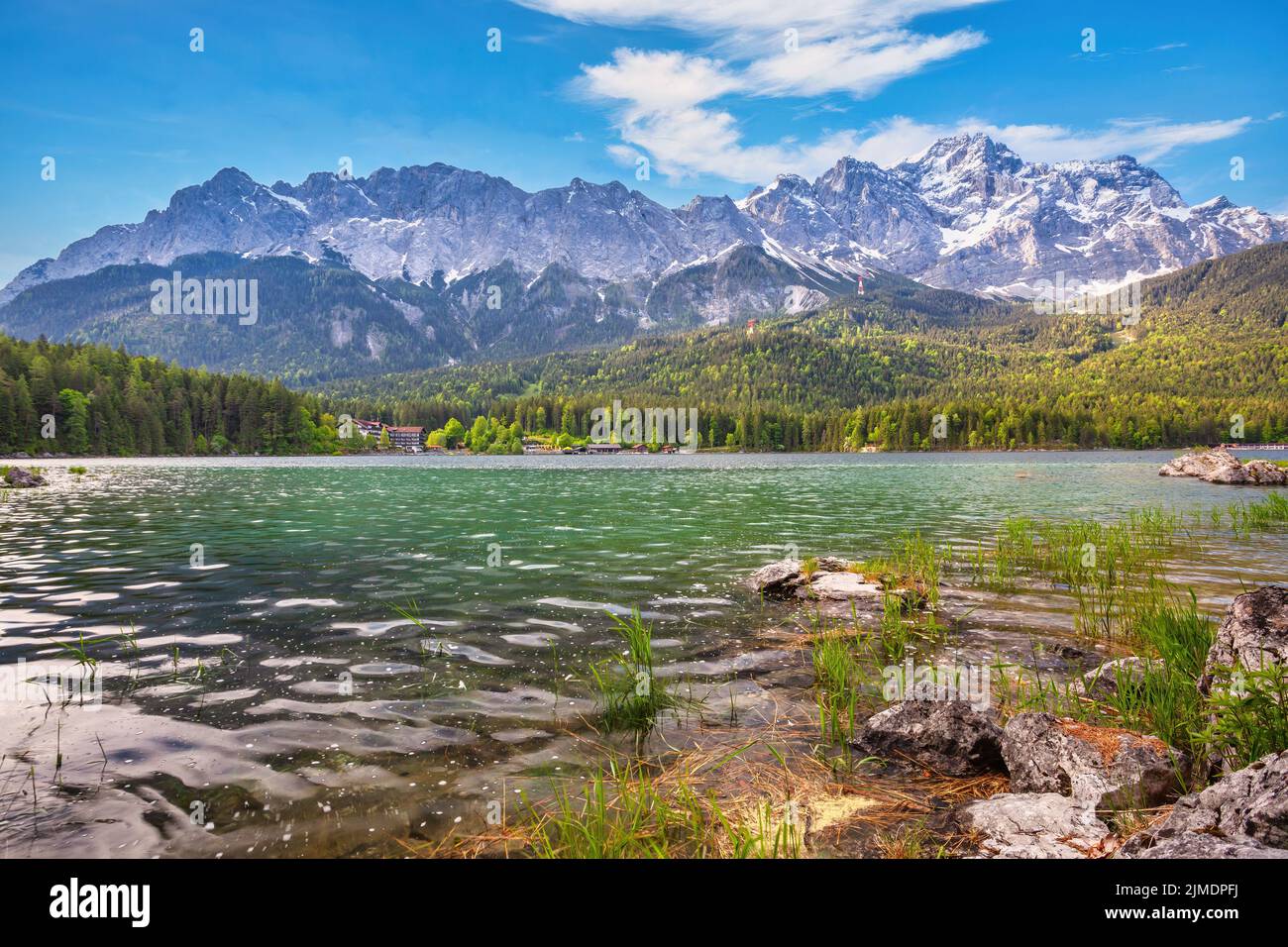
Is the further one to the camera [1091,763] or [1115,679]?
[1115,679]

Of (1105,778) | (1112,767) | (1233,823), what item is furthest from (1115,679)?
(1233,823)

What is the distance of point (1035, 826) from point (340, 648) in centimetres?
1324

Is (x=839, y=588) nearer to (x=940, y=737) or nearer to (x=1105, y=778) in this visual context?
(x=940, y=737)

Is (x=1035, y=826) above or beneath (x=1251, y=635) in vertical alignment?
beneath

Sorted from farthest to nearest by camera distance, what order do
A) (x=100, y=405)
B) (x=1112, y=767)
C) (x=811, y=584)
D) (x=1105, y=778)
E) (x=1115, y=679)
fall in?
(x=100, y=405) < (x=811, y=584) < (x=1115, y=679) < (x=1112, y=767) < (x=1105, y=778)

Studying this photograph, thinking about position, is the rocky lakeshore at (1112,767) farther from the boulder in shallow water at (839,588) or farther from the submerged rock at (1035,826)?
the boulder in shallow water at (839,588)

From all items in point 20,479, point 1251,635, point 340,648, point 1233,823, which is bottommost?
point 340,648

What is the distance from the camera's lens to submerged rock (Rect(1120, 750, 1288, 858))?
15.6ft

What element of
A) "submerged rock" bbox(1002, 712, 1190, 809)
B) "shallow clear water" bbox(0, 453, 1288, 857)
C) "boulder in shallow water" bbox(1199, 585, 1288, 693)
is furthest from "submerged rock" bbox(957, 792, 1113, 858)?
"shallow clear water" bbox(0, 453, 1288, 857)

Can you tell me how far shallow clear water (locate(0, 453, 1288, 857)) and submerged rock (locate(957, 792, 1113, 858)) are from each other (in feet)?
16.3

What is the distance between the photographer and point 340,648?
47.1ft

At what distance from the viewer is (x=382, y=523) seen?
1526 inches
